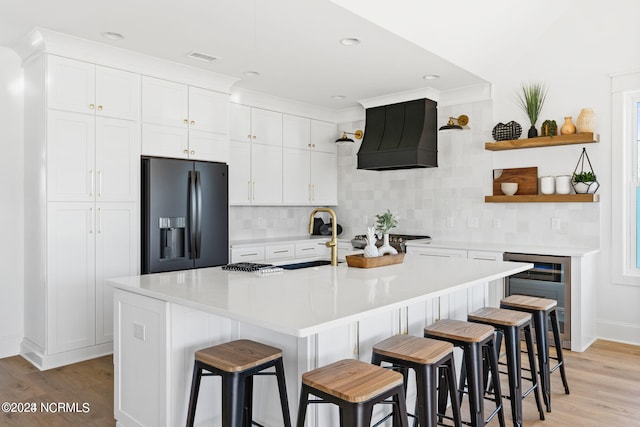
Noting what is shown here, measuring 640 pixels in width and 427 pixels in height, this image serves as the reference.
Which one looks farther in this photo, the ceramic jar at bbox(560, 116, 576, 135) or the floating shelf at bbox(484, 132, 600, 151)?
the ceramic jar at bbox(560, 116, 576, 135)

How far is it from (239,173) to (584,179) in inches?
135

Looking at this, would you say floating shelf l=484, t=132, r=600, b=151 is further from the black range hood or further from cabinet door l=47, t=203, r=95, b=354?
cabinet door l=47, t=203, r=95, b=354

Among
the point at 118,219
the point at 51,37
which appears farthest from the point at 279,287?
the point at 51,37

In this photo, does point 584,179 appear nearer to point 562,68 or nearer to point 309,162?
point 562,68

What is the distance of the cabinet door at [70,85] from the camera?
3.57 m

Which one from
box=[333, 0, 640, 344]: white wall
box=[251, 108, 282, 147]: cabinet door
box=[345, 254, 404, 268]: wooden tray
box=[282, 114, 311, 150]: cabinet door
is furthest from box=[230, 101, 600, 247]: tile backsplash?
box=[345, 254, 404, 268]: wooden tray

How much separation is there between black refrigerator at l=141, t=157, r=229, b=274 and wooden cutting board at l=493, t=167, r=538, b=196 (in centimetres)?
281

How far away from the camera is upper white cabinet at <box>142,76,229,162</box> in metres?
4.12

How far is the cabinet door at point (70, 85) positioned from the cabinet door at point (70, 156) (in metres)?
0.07

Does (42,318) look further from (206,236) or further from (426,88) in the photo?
(426,88)

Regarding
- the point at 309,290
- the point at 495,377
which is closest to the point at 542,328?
the point at 495,377

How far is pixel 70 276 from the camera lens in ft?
12.2

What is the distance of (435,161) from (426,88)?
0.82m

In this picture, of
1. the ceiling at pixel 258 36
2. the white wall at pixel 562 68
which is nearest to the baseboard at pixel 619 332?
the white wall at pixel 562 68
